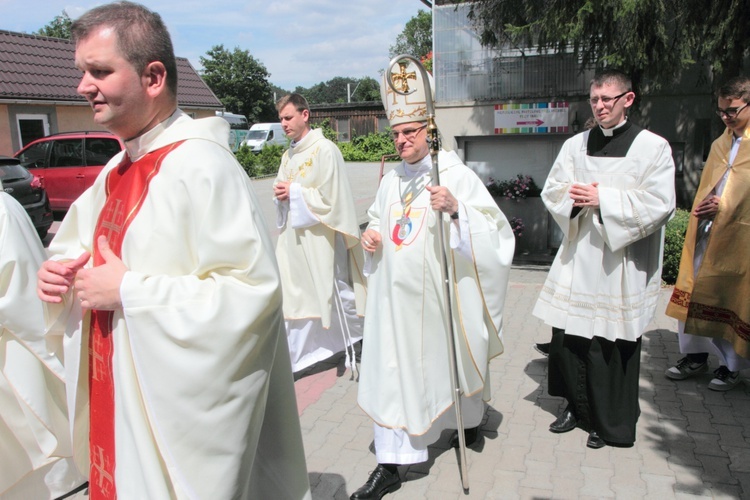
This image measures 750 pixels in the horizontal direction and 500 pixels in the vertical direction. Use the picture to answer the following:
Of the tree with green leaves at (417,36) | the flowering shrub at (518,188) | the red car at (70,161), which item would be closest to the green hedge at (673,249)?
the flowering shrub at (518,188)

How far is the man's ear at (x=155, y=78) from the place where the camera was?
72.9 inches

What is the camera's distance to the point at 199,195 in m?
1.81

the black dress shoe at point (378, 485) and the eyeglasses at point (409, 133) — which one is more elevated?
the eyeglasses at point (409, 133)

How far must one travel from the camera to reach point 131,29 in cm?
Answer: 181

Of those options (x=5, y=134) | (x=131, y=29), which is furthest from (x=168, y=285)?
(x=5, y=134)

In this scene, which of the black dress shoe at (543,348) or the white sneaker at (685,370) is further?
the black dress shoe at (543,348)

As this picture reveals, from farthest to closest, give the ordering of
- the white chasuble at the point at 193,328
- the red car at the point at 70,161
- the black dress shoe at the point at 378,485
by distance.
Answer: the red car at the point at 70,161
the black dress shoe at the point at 378,485
the white chasuble at the point at 193,328

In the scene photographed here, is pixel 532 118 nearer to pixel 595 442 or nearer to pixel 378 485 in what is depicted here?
pixel 595 442

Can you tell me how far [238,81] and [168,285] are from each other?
2103 inches

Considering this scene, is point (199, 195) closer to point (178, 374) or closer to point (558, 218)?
point (178, 374)

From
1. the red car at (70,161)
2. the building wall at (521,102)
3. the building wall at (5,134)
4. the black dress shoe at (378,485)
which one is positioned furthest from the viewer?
the building wall at (5,134)

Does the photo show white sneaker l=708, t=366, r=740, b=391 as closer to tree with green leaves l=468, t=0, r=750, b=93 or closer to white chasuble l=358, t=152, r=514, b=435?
white chasuble l=358, t=152, r=514, b=435

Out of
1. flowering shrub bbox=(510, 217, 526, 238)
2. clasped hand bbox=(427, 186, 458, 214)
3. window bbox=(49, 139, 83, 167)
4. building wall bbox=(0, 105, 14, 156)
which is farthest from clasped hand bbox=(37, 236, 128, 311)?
building wall bbox=(0, 105, 14, 156)

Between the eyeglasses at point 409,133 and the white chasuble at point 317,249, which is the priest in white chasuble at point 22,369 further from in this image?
the white chasuble at point 317,249
